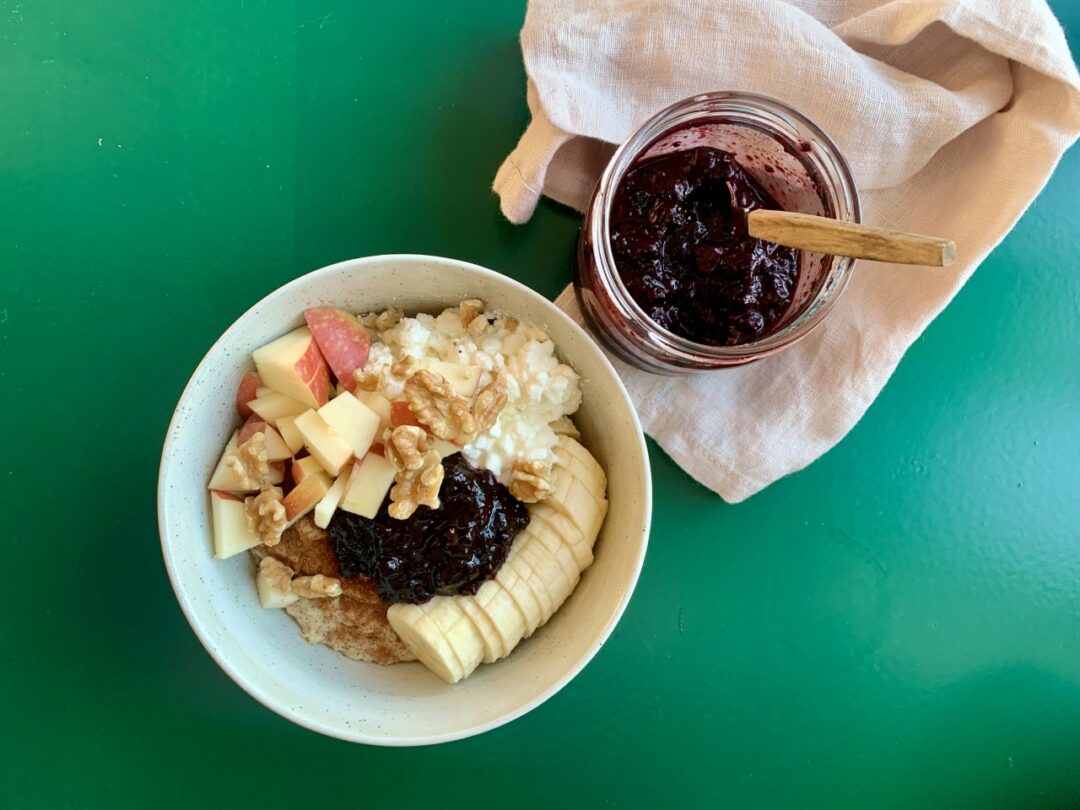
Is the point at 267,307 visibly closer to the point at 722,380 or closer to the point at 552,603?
the point at 552,603

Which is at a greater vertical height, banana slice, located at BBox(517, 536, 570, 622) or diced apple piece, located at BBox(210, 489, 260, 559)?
diced apple piece, located at BBox(210, 489, 260, 559)

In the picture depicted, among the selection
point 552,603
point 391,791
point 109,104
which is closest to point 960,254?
point 552,603

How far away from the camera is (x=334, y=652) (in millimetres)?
1173

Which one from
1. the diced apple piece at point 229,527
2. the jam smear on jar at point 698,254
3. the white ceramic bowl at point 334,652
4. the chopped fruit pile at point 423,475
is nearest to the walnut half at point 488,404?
the chopped fruit pile at point 423,475

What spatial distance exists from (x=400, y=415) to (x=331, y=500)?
0.14m

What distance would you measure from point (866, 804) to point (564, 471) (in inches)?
30.9

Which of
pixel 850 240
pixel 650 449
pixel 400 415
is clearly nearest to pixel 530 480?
pixel 400 415

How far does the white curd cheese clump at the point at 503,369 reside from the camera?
1.13 meters

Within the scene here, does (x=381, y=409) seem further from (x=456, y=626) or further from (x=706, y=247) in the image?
(x=706, y=247)

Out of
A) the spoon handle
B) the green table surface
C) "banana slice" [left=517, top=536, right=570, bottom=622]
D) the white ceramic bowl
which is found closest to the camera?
the spoon handle

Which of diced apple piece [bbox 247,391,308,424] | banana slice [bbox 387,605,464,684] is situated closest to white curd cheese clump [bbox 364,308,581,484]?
diced apple piece [bbox 247,391,308,424]

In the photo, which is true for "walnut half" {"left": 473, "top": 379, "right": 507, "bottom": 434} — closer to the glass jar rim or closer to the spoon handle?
the glass jar rim

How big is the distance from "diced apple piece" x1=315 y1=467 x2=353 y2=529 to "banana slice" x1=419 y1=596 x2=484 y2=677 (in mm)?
170

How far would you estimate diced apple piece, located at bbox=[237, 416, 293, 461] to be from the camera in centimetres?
111
